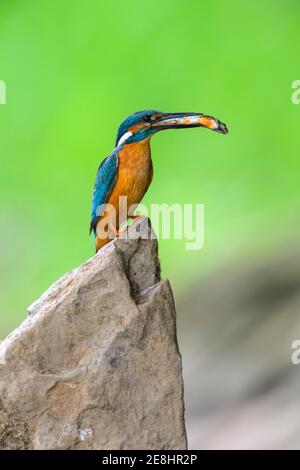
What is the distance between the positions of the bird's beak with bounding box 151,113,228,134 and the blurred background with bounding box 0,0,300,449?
3.32 meters

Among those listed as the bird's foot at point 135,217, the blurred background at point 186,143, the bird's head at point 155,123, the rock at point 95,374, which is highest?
the blurred background at point 186,143

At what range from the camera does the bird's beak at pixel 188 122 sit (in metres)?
4.21

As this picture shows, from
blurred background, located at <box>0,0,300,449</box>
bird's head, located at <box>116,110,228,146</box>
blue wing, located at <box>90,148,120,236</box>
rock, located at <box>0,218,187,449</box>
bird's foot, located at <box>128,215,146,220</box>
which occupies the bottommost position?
rock, located at <box>0,218,187,449</box>

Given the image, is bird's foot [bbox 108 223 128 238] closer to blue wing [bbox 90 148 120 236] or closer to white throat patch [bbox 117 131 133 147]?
blue wing [bbox 90 148 120 236]

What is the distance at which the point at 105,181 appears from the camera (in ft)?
14.9

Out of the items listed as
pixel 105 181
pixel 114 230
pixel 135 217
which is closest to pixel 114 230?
pixel 114 230

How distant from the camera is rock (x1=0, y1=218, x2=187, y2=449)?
3797 millimetres

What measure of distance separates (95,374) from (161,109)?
4.53m

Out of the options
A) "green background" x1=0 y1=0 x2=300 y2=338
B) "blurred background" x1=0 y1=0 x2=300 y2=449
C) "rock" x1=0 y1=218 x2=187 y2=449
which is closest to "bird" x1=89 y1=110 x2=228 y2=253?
"rock" x1=0 y1=218 x2=187 y2=449

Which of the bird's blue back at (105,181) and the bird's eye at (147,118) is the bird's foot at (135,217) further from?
the bird's eye at (147,118)

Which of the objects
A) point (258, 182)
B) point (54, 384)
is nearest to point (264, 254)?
point (258, 182)

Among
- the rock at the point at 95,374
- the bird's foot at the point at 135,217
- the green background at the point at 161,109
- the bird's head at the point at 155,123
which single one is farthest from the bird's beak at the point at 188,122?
the green background at the point at 161,109
